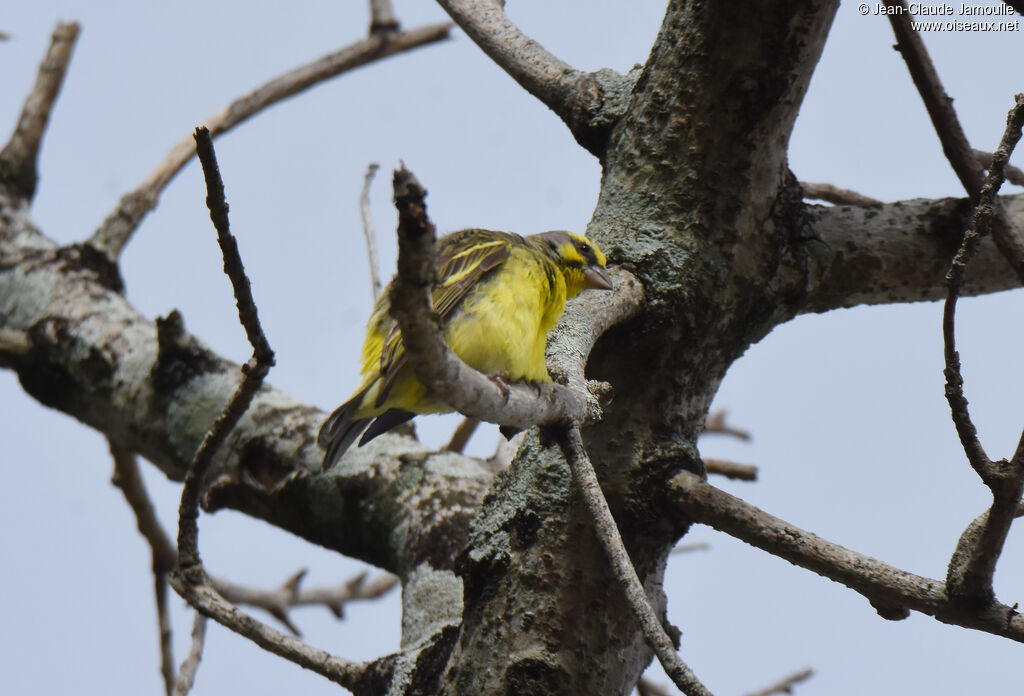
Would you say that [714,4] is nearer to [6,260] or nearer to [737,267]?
[737,267]

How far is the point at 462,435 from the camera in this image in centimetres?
435

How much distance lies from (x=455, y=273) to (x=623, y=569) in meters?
1.51

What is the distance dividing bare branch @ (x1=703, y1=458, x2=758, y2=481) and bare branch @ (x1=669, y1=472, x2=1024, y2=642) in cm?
162

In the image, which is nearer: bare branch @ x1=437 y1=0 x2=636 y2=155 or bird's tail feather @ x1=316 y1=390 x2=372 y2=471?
bird's tail feather @ x1=316 y1=390 x2=372 y2=471

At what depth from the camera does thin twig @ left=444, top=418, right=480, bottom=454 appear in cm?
431

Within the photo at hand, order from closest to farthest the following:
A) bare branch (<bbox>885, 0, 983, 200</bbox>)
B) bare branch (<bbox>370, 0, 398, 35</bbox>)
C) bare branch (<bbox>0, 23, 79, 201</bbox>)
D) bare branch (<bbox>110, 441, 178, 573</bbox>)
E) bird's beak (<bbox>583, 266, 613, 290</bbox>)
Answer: bare branch (<bbox>885, 0, 983, 200</bbox>) → bird's beak (<bbox>583, 266, 613, 290</bbox>) → bare branch (<bbox>110, 441, 178, 573</bbox>) → bare branch (<bbox>0, 23, 79, 201</bbox>) → bare branch (<bbox>370, 0, 398, 35</bbox>)

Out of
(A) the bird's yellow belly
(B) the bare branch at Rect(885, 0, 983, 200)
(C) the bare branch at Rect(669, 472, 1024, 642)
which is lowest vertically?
(C) the bare branch at Rect(669, 472, 1024, 642)

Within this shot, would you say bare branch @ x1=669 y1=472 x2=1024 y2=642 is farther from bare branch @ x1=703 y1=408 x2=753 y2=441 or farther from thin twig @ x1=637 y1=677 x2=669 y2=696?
bare branch @ x1=703 y1=408 x2=753 y2=441

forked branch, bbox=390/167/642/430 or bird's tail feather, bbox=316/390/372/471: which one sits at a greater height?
bird's tail feather, bbox=316/390/372/471

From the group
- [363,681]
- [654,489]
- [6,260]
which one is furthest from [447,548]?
[6,260]

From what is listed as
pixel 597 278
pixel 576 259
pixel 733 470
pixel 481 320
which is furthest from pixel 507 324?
pixel 733 470

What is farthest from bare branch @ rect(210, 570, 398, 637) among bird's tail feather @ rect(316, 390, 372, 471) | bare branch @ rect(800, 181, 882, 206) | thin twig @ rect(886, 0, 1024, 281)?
thin twig @ rect(886, 0, 1024, 281)

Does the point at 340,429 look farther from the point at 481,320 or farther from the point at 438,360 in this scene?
the point at 438,360

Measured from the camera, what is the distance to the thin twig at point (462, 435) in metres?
4.31
